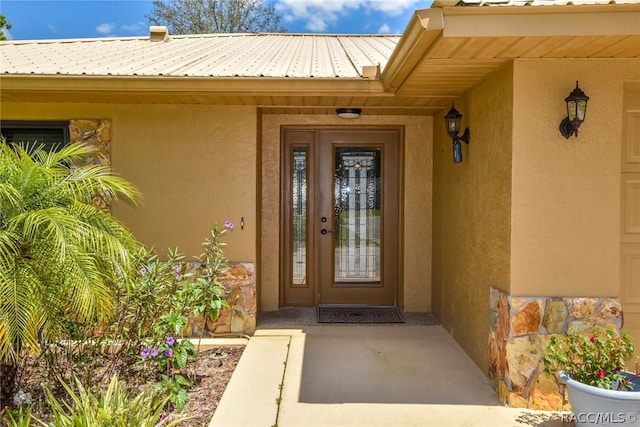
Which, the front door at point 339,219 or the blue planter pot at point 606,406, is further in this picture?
the front door at point 339,219

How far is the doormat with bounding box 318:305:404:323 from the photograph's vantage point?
221 inches

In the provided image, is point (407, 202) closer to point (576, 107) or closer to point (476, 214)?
point (476, 214)

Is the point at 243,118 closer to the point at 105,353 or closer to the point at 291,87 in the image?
the point at 291,87

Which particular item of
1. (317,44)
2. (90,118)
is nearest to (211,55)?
(90,118)

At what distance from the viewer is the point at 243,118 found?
5.07 meters

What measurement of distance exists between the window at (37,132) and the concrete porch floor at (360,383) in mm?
3106

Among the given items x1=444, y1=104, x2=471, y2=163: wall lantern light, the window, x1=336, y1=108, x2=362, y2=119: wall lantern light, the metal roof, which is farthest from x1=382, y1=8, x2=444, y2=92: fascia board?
the window

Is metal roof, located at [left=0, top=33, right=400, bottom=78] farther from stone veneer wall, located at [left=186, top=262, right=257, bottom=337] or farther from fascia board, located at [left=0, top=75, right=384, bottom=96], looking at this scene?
stone veneer wall, located at [left=186, top=262, right=257, bottom=337]

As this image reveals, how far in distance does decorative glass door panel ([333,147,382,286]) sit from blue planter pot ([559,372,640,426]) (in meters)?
3.49

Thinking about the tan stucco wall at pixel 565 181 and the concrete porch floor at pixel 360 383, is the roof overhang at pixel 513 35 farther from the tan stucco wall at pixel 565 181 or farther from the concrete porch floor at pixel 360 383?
the concrete porch floor at pixel 360 383

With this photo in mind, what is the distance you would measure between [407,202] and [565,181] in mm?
2711

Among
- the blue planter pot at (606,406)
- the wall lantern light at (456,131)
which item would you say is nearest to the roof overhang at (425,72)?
the wall lantern light at (456,131)

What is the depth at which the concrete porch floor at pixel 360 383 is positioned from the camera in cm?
324

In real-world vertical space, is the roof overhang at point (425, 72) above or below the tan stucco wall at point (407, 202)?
above
